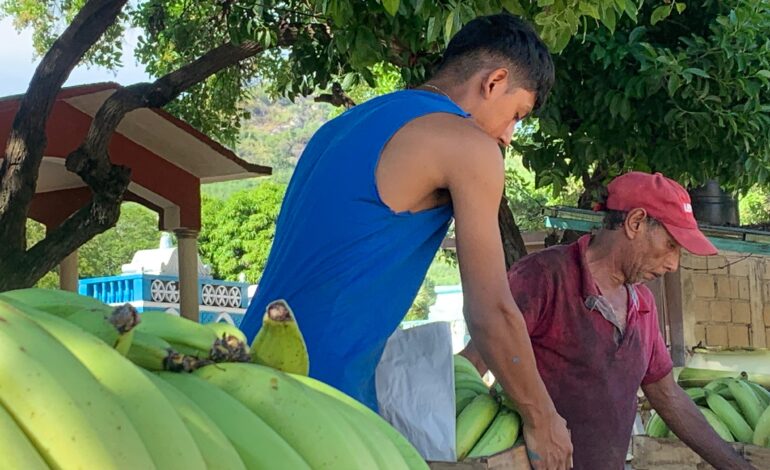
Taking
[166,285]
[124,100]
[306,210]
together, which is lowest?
[166,285]

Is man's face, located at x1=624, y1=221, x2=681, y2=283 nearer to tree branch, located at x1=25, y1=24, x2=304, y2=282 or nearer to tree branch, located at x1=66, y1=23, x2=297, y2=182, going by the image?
tree branch, located at x1=25, y1=24, x2=304, y2=282

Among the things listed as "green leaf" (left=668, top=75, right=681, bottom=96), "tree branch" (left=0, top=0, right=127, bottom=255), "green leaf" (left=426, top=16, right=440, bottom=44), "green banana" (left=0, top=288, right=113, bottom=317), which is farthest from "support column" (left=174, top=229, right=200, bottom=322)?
"green banana" (left=0, top=288, right=113, bottom=317)

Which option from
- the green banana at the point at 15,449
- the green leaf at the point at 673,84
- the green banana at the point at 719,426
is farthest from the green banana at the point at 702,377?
the green banana at the point at 15,449

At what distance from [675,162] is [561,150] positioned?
842 mm

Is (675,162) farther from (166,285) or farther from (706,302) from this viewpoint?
(166,285)

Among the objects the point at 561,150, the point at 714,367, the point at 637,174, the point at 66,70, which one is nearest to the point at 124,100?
the point at 66,70

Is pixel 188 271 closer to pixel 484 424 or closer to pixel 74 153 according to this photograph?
pixel 74 153

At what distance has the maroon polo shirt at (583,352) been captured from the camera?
9.43ft

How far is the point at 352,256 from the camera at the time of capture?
2.09m

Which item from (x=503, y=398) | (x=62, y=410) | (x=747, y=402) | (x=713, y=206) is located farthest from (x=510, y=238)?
(x=62, y=410)

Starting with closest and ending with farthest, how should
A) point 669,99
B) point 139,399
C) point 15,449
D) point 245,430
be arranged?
point 15,449, point 139,399, point 245,430, point 669,99

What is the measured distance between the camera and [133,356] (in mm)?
1091

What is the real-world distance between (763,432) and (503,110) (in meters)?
1.66

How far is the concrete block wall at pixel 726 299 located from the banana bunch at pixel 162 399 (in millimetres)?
8951
